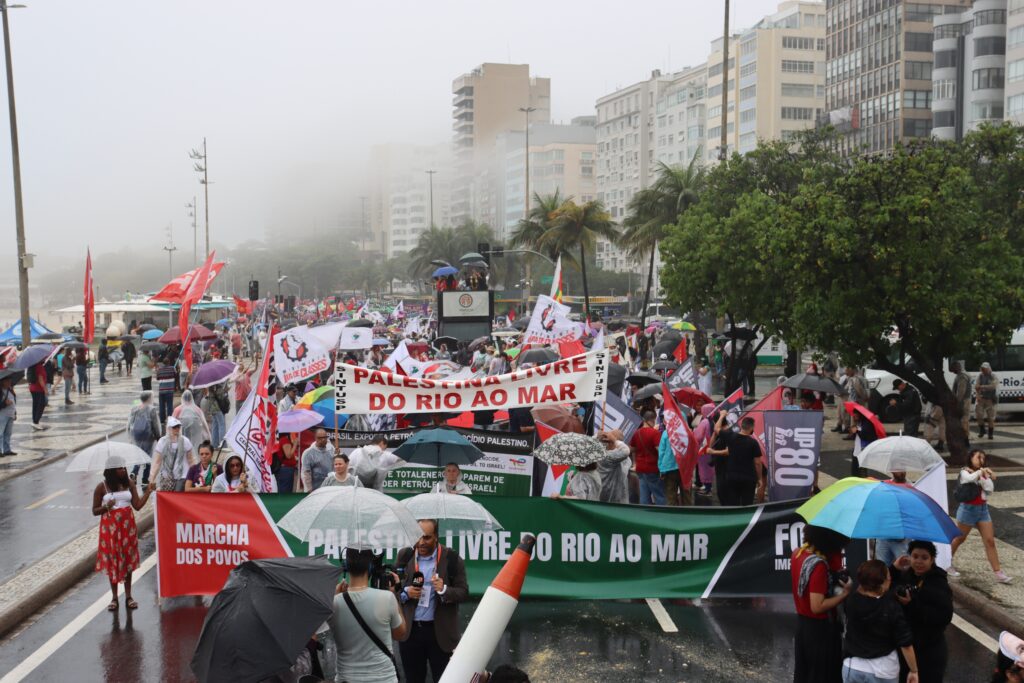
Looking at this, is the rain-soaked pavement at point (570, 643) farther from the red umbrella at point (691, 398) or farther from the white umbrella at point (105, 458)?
the red umbrella at point (691, 398)

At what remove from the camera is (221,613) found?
18.5 ft

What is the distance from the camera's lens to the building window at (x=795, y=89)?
111750 millimetres

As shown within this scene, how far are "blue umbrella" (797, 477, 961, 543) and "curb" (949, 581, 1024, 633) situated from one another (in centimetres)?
305

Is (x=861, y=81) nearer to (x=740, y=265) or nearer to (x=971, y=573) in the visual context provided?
(x=740, y=265)

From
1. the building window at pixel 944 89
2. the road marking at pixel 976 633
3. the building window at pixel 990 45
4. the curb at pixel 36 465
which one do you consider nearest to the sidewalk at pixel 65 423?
the curb at pixel 36 465

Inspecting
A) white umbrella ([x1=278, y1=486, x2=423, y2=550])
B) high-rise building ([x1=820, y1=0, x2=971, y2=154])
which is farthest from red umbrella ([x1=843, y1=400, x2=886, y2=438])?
high-rise building ([x1=820, y1=0, x2=971, y2=154])

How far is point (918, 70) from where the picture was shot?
88312 millimetres

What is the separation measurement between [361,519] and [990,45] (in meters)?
80.4

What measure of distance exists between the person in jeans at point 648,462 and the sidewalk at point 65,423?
1127 centimetres

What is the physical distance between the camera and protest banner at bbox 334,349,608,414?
1183 cm

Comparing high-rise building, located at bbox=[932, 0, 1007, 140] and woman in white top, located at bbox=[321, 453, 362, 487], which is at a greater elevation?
high-rise building, located at bbox=[932, 0, 1007, 140]

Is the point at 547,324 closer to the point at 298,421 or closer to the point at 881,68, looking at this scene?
the point at 298,421

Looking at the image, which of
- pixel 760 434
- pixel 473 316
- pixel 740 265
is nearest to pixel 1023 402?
pixel 740 265

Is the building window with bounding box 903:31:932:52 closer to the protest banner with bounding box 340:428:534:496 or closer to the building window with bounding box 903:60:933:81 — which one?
the building window with bounding box 903:60:933:81
